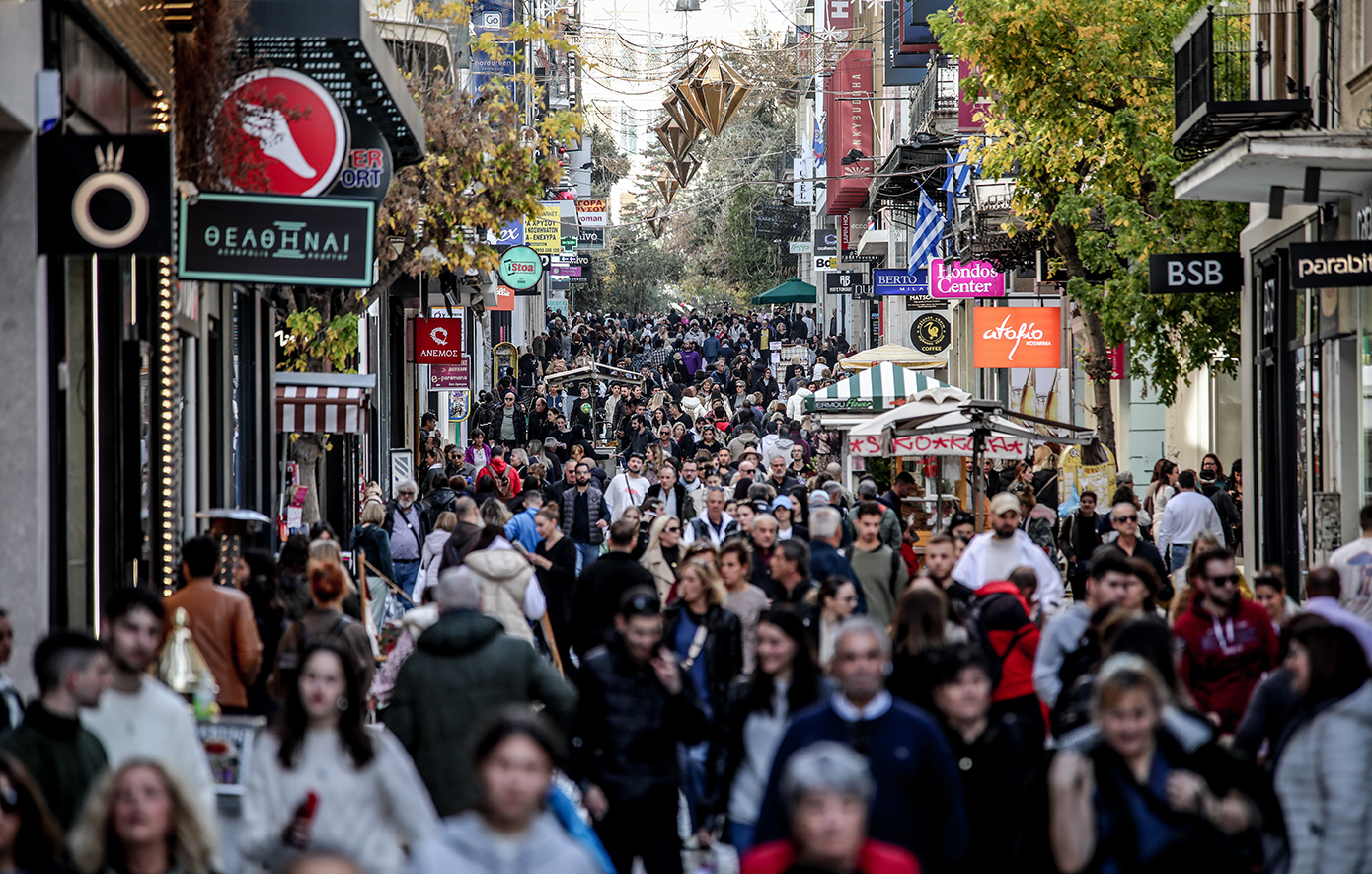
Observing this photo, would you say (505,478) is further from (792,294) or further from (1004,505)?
(792,294)

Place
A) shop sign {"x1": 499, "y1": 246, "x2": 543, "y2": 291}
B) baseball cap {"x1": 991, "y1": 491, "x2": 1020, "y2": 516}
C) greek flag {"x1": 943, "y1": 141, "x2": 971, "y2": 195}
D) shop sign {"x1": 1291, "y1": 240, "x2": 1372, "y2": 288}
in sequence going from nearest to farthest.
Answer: baseball cap {"x1": 991, "y1": 491, "x2": 1020, "y2": 516}
shop sign {"x1": 1291, "y1": 240, "x2": 1372, "y2": 288}
greek flag {"x1": 943, "y1": 141, "x2": 971, "y2": 195}
shop sign {"x1": 499, "y1": 246, "x2": 543, "y2": 291}

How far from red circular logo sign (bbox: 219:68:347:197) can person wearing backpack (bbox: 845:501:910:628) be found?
181 inches

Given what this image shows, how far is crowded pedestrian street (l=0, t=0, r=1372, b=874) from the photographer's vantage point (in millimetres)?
5750

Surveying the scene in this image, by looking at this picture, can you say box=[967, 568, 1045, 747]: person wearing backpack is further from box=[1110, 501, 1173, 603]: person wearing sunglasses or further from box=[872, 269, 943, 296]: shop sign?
box=[872, 269, 943, 296]: shop sign

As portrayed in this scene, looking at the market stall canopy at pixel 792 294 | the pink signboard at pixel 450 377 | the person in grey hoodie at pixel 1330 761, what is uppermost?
the market stall canopy at pixel 792 294

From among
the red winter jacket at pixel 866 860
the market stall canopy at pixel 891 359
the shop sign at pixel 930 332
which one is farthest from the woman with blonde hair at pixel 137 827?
the shop sign at pixel 930 332

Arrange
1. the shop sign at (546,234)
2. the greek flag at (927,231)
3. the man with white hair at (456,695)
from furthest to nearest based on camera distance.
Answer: the shop sign at (546,234) → the greek flag at (927,231) → the man with white hair at (456,695)

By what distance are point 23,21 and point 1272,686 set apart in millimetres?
6638

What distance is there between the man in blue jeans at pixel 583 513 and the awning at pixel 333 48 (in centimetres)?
530

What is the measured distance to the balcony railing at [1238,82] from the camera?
15.4 metres

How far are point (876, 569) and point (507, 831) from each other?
7.79m

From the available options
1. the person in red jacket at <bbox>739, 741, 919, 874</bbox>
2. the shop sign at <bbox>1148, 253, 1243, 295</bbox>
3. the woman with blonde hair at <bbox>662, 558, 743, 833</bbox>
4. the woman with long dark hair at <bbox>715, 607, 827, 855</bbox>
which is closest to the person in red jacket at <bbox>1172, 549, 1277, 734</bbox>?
the woman with blonde hair at <bbox>662, 558, 743, 833</bbox>

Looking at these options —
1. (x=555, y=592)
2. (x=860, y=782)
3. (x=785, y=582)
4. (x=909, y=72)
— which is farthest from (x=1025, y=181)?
(x=909, y=72)

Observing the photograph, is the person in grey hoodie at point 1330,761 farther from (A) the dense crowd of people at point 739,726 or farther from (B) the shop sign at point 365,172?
(B) the shop sign at point 365,172
